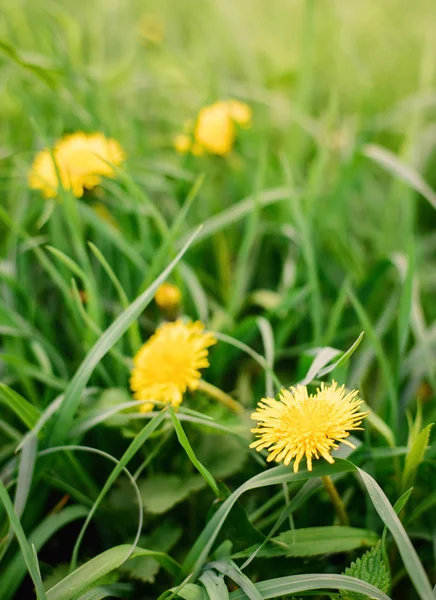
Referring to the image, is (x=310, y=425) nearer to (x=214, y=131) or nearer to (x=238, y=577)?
(x=238, y=577)

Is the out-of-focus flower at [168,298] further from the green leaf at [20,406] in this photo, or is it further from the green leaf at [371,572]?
the green leaf at [371,572]

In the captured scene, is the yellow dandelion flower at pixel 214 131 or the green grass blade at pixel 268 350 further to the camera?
the yellow dandelion flower at pixel 214 131

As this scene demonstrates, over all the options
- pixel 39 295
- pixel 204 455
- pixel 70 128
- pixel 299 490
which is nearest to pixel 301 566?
pixel 299 490

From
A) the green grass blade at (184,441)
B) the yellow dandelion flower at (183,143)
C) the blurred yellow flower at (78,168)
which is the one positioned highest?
the yellow dandelion flower at (183,143)

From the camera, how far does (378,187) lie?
4.42 feet

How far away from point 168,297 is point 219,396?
7.5 inches

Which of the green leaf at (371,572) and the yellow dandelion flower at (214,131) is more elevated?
the yellow dandelion flower at (214,131)

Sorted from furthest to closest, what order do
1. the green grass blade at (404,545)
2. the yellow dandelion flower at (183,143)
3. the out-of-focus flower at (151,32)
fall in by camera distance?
1. the out-of-focus flower at (151,32)
2. the yellow dandelion flower at (183,143)
3. the green grass blade at (404,545)

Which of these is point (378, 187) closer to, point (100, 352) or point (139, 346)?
point (139, 346)

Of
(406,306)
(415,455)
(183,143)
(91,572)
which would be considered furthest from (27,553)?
(183,143)

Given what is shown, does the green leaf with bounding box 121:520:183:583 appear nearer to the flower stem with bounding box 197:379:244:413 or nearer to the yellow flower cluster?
the flower stem with bounding box 197:379:244:413

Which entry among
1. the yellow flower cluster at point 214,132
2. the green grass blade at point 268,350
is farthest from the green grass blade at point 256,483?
the yellow flower cluster at point 214,132

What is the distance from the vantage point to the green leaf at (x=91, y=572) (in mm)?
618

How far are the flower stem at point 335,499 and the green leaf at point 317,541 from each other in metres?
0.02
